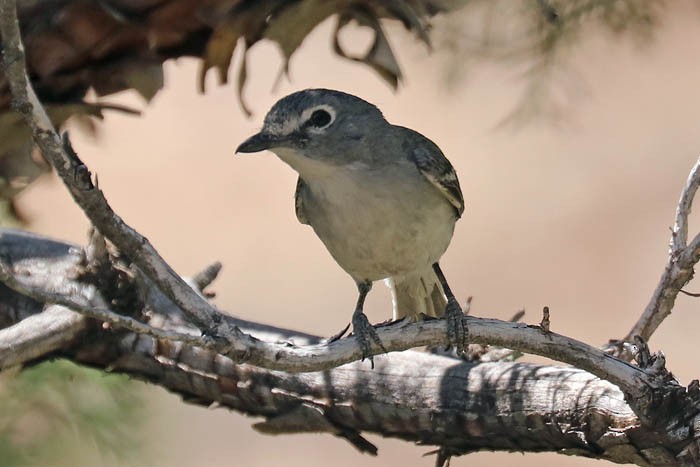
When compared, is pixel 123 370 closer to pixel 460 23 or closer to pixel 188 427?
pixel 460 23

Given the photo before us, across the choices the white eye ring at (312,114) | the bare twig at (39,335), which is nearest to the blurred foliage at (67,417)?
the bare twig at (39,335)

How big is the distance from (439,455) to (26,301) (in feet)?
4.18

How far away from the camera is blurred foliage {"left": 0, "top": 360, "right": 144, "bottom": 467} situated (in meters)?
2.94

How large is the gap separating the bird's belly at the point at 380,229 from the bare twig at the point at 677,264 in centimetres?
64

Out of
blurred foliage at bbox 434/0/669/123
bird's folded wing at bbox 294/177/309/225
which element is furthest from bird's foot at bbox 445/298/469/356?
bird's folded wing at bbox 294/177/309/225

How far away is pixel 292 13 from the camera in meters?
2.88

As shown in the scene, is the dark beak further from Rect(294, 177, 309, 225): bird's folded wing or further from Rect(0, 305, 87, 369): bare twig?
Rect(0, 305, 87, 369): bare twig

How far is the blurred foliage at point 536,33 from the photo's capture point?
9.73 ft

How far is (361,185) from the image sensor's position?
11.0ft

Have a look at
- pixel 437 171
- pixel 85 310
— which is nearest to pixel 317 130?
pixel 437 171

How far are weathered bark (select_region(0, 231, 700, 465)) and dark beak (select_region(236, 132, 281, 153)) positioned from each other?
54 centimetres

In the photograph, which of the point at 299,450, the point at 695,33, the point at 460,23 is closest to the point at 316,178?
the point at 460,23

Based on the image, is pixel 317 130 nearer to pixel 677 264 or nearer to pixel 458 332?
pixel 458 332

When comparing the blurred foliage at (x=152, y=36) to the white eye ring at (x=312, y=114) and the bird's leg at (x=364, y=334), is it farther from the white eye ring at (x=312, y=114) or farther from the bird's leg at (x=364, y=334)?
the bird's leg at (x=364, y=334)
